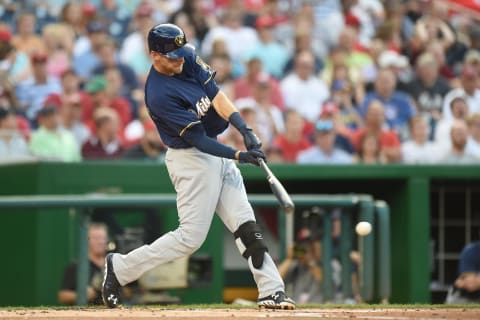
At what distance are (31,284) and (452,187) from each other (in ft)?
14.1

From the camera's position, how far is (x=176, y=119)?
7039mm

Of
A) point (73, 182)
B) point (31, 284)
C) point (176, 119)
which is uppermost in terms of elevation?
point (176, 119)

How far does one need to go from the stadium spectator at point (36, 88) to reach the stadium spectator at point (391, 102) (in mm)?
3530

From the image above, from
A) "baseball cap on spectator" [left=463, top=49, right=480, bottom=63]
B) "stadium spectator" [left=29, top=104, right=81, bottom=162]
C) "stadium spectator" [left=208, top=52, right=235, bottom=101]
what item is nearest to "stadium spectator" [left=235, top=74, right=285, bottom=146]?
"stadium spectator" [left=208, top=52, right=235, bottom=101]

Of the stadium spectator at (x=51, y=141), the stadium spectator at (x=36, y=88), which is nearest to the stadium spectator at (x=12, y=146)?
the stadium spectator at (x=51, y=141)

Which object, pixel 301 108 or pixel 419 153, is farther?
pixel 301 108

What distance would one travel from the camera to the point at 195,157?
23.8ft

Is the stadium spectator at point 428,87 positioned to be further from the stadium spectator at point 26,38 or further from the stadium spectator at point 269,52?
the stadium spectator at point 26,38

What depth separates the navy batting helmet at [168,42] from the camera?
7.03m

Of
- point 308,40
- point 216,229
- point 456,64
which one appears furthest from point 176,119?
point 456,64

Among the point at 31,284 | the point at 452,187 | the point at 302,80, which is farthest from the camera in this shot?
the point at 302,80

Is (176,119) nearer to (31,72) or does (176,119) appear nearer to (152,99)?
(152,99)

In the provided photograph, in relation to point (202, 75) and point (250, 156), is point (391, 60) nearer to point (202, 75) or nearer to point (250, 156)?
point (202, 75)

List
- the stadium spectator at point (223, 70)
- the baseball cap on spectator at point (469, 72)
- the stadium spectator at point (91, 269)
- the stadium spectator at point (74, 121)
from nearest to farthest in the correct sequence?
the stadium spectator at point (91, 269) → the stadium spectator at point (74, 121) → the stadium spectator at point (223, 70) → the baseball cap on spectator at point (469, 72)
